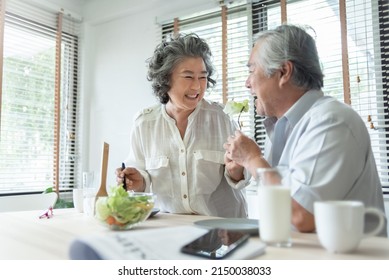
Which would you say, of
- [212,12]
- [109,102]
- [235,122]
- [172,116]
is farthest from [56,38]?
[235,122]

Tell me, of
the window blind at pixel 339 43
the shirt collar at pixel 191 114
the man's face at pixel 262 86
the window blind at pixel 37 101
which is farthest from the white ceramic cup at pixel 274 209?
the window blind at pixel 37 101

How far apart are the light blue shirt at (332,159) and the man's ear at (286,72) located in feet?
0.30

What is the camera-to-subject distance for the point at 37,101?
210 centimetres

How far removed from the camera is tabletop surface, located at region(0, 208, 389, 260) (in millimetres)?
417

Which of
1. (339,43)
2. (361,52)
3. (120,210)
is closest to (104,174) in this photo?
(120,210)

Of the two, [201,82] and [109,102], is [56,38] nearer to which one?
[109,102]

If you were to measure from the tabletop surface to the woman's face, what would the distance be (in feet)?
1.41

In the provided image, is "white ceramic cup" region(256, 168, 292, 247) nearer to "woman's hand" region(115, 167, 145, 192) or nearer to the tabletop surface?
the tabletop surface

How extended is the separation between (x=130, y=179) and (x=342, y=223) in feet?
2.18

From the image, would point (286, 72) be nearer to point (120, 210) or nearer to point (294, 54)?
point (294, 54)

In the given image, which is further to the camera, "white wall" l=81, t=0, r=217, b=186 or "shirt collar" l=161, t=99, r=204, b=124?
"white wall" l=81, t=0, r=217, b=186

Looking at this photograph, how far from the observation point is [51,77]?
84.4 inches

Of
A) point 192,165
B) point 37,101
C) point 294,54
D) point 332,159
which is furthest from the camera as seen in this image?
point 37,101

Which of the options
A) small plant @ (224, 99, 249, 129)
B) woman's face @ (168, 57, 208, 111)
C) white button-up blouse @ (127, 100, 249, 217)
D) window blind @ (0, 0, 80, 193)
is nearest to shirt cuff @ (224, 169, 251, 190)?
white button-up blouse @ (127, 100, 249, 217)
